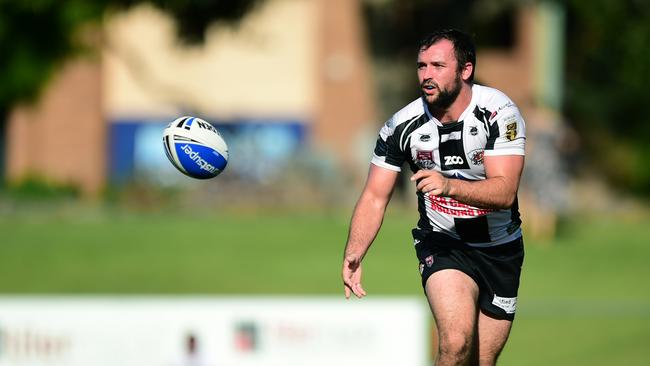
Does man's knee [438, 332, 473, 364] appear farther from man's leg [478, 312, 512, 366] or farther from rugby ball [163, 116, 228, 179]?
rugby ball [163, 116, 228, 179]

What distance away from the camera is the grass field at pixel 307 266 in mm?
18719

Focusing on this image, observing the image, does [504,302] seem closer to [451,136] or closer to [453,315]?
[453,315]

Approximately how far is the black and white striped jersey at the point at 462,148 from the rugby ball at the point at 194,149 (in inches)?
43.9

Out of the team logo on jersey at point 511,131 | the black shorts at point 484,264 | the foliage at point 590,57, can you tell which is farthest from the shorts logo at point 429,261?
the foliage at point 590,57

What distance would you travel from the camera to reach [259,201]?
112 ft

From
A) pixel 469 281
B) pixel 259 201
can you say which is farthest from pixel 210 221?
pixel 469 281

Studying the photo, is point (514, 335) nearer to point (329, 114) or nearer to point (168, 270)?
point (168, 270)

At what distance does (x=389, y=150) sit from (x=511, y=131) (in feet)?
2.61

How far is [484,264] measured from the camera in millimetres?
7926

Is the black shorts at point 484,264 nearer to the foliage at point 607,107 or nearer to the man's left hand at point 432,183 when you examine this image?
the man's left hand at point 432,183

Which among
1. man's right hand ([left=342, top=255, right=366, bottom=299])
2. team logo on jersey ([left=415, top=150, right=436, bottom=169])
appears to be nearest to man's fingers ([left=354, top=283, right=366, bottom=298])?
man's right hand ([left=342, top=255, right=366, bottom=299])

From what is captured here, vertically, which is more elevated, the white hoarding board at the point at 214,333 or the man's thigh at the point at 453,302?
the man's thigh at the point at 453,302

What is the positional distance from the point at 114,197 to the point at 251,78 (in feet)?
35.7

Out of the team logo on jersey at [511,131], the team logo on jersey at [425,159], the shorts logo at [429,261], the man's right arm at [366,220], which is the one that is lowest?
the shorts logo at [429,261]
